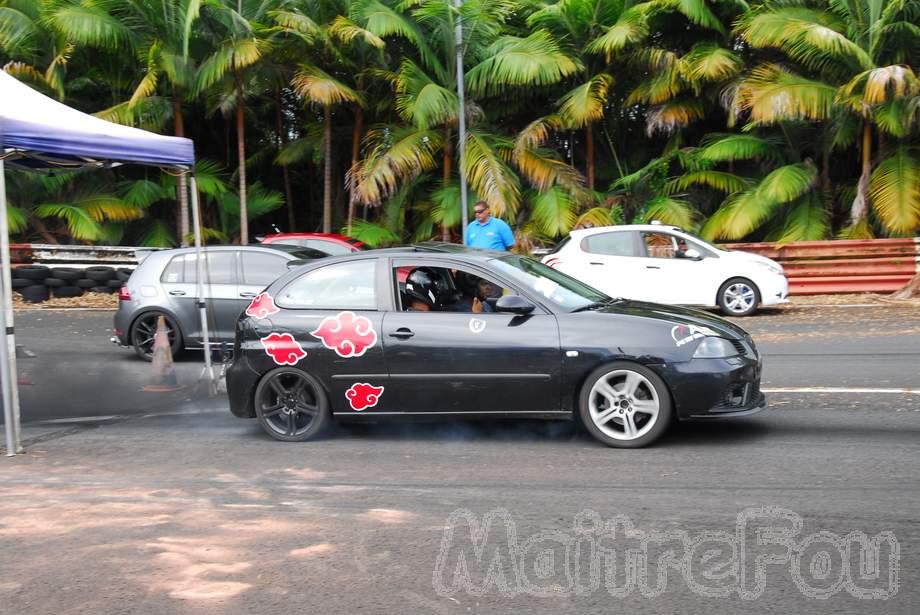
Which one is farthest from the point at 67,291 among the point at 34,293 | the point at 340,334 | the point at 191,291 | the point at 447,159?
the point at 340,334

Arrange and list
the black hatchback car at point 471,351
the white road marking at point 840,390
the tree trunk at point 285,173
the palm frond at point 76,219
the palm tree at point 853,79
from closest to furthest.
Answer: the black hatchback car at point 471,351, the white road marking at point 840,390, the palm tree at point 853,79, the palm frond at point 76,219, the tree trunk at point 285,173

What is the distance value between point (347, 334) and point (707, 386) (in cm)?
267

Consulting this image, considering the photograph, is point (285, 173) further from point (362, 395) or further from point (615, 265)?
point (362, 395)

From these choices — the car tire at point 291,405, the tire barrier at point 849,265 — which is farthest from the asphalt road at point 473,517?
the tire barrier at point 849,265

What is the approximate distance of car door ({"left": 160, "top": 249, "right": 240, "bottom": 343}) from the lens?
11.8 m

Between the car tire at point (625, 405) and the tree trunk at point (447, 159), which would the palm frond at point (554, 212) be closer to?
the tree trunk at point (447, 159)

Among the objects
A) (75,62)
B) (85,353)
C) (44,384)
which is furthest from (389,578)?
(75,62)

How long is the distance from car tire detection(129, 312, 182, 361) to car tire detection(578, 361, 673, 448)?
22.2ft

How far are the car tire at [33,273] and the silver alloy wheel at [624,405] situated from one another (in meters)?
14.7

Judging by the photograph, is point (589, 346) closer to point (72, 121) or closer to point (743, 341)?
point (743, 341)

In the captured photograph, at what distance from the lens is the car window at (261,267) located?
468 inches

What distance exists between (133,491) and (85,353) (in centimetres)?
720

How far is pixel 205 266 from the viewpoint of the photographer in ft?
39.4

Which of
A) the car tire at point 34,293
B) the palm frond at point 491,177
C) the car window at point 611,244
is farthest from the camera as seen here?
the palm frond at point 491,177
